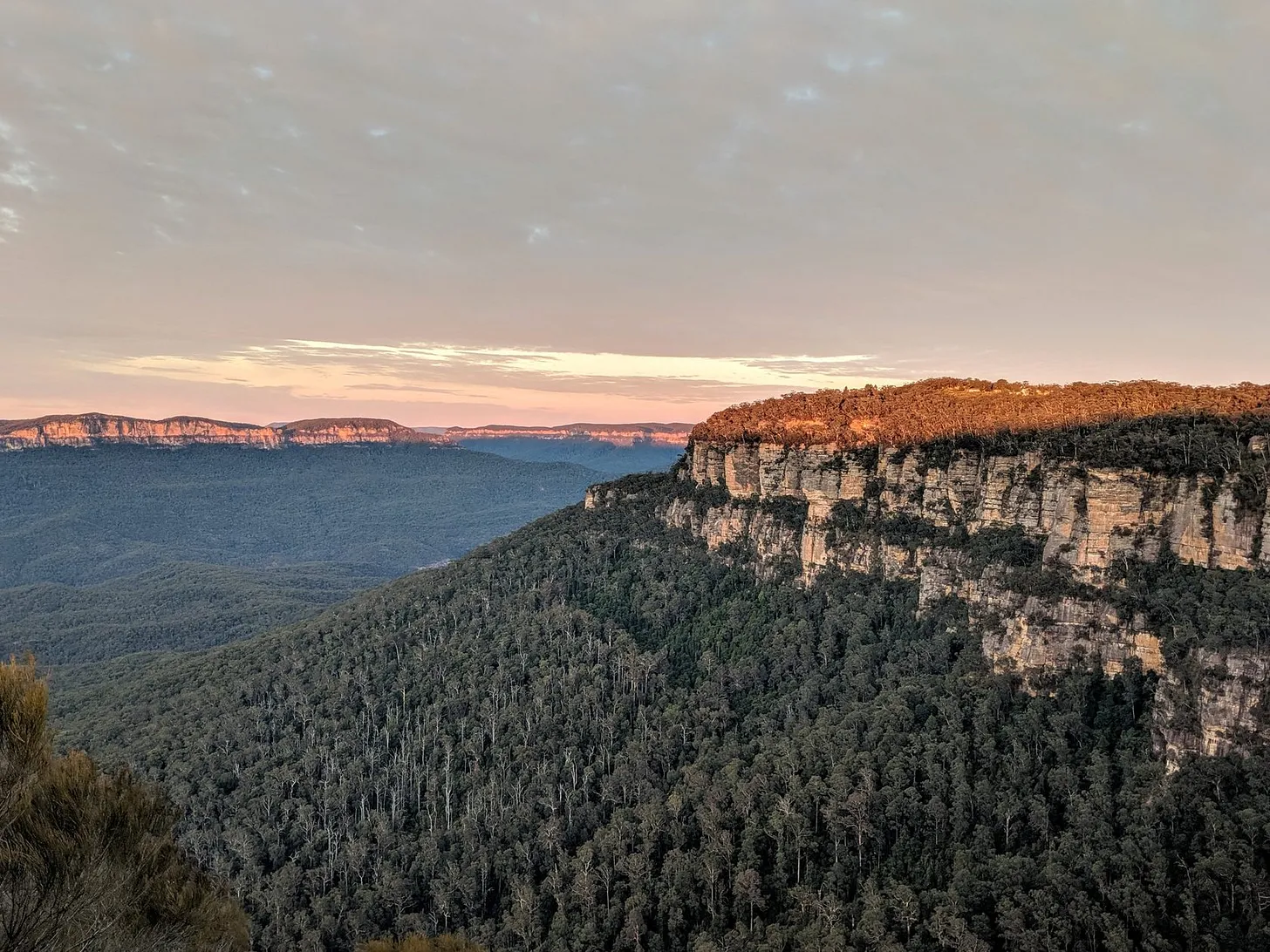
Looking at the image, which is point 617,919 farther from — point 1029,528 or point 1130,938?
point 1029,528

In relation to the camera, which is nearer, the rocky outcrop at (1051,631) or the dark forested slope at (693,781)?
the dark forested slope at (693,781)

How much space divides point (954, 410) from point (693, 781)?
162ft

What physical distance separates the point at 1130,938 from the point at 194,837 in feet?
209

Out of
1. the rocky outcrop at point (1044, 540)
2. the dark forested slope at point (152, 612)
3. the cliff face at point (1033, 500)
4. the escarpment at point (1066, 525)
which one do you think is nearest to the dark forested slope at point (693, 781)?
the rocky outcrop at point (1044, 540)

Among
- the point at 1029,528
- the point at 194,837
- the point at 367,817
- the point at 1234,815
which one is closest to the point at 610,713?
the point at 367,817

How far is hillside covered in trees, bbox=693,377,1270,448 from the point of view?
62.2 meters

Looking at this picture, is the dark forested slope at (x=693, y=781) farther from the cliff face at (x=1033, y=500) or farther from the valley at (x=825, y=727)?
the cliff face at (x=1033, y=500)

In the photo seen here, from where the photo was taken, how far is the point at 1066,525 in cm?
5044

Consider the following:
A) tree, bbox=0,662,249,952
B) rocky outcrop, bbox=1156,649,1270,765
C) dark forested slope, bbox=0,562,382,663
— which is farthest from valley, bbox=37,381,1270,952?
dark forested slope, bbox=0,562,382,663

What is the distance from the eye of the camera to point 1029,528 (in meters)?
56.6

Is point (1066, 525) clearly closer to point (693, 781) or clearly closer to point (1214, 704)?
point (1214, 704)

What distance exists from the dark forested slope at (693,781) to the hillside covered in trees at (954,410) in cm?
1740

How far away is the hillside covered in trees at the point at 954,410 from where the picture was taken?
62.2 meters

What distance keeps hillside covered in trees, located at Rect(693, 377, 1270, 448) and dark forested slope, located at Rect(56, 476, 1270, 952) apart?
57.1 ft
